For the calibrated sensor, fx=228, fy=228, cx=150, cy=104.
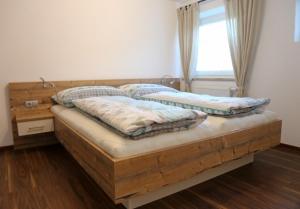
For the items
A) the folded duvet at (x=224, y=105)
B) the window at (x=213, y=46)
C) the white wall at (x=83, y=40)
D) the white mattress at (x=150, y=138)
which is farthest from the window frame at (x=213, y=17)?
the white mattress at (x=150, y=138)

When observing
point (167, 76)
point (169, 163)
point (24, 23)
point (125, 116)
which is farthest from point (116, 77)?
point (169, 163)

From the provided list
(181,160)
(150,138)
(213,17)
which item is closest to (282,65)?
(213,17)

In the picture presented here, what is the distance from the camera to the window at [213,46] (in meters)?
3.39

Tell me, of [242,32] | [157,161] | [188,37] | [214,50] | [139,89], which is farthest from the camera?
[188,37]

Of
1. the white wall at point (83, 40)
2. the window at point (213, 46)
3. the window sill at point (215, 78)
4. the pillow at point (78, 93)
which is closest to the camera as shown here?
the pillow at point (78, 93)

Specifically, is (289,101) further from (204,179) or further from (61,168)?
(61,168)

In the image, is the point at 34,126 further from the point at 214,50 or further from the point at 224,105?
the point at 214,50

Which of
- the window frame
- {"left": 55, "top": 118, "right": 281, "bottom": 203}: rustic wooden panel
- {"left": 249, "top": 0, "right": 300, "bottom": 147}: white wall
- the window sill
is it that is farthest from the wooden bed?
the window frame

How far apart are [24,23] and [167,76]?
2.25 m

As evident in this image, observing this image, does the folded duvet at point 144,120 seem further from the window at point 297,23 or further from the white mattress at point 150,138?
the window at point 297,23

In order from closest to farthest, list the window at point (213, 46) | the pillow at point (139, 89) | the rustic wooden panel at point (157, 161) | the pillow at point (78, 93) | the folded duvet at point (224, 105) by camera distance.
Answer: the rustic wooden panel at point (157, 161), the folded duvet at point (224, 105), the pillow at point (78, 93), the pillow at point (139, 89), the window at point (213, 46)

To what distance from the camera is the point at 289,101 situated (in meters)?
2.62

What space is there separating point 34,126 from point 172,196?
1.70m

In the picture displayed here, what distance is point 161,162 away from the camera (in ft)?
4.56
